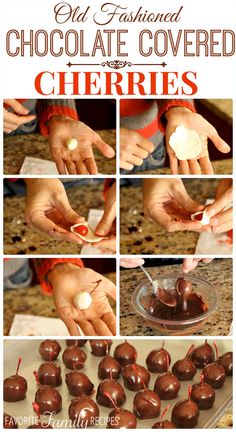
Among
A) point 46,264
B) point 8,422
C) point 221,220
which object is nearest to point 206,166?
point 221,220

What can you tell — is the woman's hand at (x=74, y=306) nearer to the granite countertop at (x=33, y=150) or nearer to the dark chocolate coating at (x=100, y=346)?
the dark chocolate coating at (x=100, y=346)

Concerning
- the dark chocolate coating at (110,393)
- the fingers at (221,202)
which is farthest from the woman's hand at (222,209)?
the dark chocolate coating at (110,393)

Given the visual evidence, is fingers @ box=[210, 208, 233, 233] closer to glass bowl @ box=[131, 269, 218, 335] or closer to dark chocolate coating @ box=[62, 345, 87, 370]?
glass bowl @ box=[131, 269, 218, 335]

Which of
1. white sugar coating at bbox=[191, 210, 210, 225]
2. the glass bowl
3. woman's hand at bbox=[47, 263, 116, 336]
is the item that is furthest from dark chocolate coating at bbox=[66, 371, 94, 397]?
white sugar coating at bbox=[191, 210, 210, 225]

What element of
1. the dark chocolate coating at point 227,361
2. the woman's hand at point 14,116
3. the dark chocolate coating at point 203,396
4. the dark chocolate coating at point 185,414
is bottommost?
the dark chocolate coating at point 185,414

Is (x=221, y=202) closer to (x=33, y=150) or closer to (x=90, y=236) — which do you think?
(x=90, y=236)

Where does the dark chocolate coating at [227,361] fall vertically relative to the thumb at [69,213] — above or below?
below
